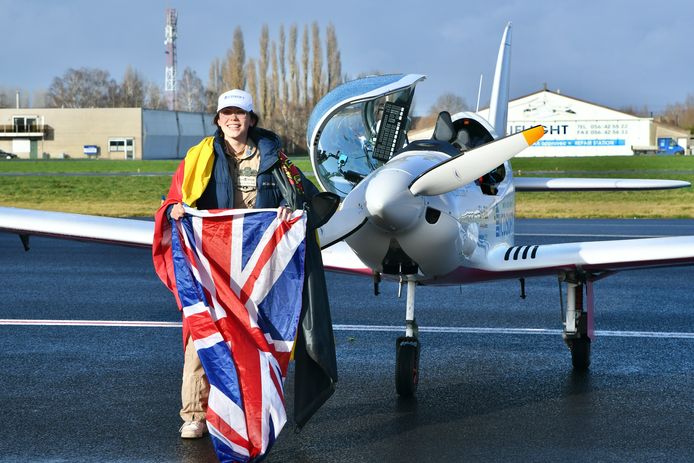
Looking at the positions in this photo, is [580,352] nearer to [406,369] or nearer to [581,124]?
[406,369]

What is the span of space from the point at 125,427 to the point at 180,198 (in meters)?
1.37

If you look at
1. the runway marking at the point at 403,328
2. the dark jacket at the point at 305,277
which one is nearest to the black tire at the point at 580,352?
the runway marking at the point at 403,328

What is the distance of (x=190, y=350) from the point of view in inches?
235

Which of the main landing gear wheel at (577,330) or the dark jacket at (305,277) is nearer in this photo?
the dark jacket at (305,277)

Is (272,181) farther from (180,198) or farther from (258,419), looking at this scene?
(258,419)

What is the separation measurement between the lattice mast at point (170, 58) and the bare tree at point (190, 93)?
16.3 meters

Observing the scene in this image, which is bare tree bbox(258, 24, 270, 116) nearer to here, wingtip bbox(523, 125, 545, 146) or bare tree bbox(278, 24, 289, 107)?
bare tree bbox(278, 24, 289, 107)

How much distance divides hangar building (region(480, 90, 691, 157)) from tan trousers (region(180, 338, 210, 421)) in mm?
88573

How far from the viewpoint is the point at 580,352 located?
8008 mm

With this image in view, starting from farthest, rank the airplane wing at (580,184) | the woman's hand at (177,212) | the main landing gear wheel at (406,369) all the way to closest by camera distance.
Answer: the airplane wing at (580,184) → the main landing gear wheel at (406,369) → the woman's hand at (177,212)

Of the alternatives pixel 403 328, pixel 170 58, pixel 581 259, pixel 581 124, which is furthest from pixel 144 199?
pixel 170 58

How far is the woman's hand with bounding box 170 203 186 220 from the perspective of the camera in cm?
579

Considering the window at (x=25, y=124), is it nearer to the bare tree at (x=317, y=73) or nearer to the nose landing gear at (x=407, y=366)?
the bare tree at (x=317, y=73)

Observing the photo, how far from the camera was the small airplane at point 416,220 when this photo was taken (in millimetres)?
6746
